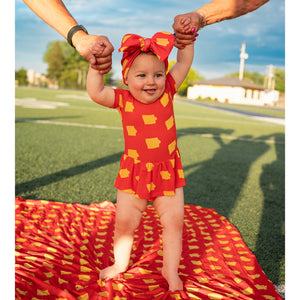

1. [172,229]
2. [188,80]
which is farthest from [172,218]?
[188,80]

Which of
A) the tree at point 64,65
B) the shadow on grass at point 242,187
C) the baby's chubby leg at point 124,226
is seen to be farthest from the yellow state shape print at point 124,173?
the tree at point 64,65

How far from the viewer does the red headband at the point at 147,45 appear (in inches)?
67.9

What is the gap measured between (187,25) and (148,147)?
2.43 feet

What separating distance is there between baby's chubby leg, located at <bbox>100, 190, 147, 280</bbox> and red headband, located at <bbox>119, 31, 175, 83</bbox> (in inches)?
32.4

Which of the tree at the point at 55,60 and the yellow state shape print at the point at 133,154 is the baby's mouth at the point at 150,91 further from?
the tree at the point at 55,60

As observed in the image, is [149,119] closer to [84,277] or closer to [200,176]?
[84,277]

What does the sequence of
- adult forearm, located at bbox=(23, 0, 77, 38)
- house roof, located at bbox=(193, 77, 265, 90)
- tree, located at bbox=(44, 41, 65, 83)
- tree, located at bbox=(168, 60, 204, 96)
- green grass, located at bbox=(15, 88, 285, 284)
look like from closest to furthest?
adult forearm, located at bbox=(23, 0, 77, 38)
green grass, located at bbox=(15, 88, 285, 284)
house roof, located at bbox=(193, 77, 265, 90)
tree, located at bbox=(168, 60, 204, 96)
tree, located at bbox=(44, 41, 65, 83)

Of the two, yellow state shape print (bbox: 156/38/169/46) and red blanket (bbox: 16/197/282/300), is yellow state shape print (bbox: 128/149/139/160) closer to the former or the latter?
yellow state shape print (bbox: 156/38/169/46)

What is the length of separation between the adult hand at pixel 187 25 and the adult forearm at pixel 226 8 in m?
0.06

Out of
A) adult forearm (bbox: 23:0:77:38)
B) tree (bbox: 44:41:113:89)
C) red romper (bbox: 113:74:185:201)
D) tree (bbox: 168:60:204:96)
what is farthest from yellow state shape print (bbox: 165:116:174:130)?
tree (bbox: 44:41:113:89)

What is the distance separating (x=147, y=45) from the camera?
1.74 metres

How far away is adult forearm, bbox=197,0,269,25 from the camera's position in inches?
73.0

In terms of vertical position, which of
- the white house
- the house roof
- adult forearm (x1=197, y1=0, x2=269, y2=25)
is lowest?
adult forearm (x1=197, y1=0, x2=269, y2=25)

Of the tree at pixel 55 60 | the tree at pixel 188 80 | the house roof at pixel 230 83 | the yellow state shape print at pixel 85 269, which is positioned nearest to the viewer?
the yellow state shape print at pixel 85 269
